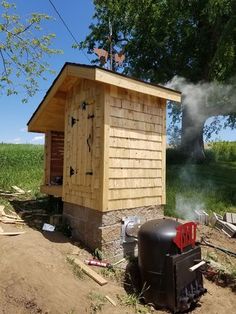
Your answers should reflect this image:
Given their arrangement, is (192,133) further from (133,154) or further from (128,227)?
(128,227)

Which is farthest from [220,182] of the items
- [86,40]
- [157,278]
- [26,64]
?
[86,40]

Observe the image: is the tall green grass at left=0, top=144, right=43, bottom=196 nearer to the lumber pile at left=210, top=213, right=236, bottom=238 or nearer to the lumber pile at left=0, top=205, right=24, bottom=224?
the lumber pile at left=0, top=205, right=24, bottom=224

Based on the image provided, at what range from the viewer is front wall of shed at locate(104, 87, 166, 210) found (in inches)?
263

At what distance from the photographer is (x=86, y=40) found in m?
23.5

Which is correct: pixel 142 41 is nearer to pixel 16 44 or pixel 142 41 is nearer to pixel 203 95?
pixel 203 95

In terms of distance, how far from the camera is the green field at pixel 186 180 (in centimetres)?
1134

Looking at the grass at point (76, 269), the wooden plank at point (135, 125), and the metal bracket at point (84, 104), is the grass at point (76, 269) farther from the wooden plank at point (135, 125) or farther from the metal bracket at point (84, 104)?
the metal bracket at point (84, 104)

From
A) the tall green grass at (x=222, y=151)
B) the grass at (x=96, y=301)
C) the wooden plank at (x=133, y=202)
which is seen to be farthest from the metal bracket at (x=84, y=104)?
the tall green grass at (x=222, y=151)

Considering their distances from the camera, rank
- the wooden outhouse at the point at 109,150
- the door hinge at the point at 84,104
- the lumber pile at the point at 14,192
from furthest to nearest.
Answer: the lumber pile at the point at 14,192
the door hinge at the point at 84,104
the wooden outhouse at the point at 109,150

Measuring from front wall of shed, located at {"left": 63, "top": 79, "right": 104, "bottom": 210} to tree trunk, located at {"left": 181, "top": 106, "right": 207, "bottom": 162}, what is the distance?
538 inches

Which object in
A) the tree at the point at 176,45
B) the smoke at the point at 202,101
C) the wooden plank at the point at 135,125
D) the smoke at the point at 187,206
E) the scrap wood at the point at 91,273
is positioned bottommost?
the scrap wood at the point at 91,273

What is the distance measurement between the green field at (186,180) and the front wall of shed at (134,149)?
2.81m

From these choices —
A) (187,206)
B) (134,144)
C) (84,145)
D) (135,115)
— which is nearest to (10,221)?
(84,145)

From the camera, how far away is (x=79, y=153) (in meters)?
7.45
